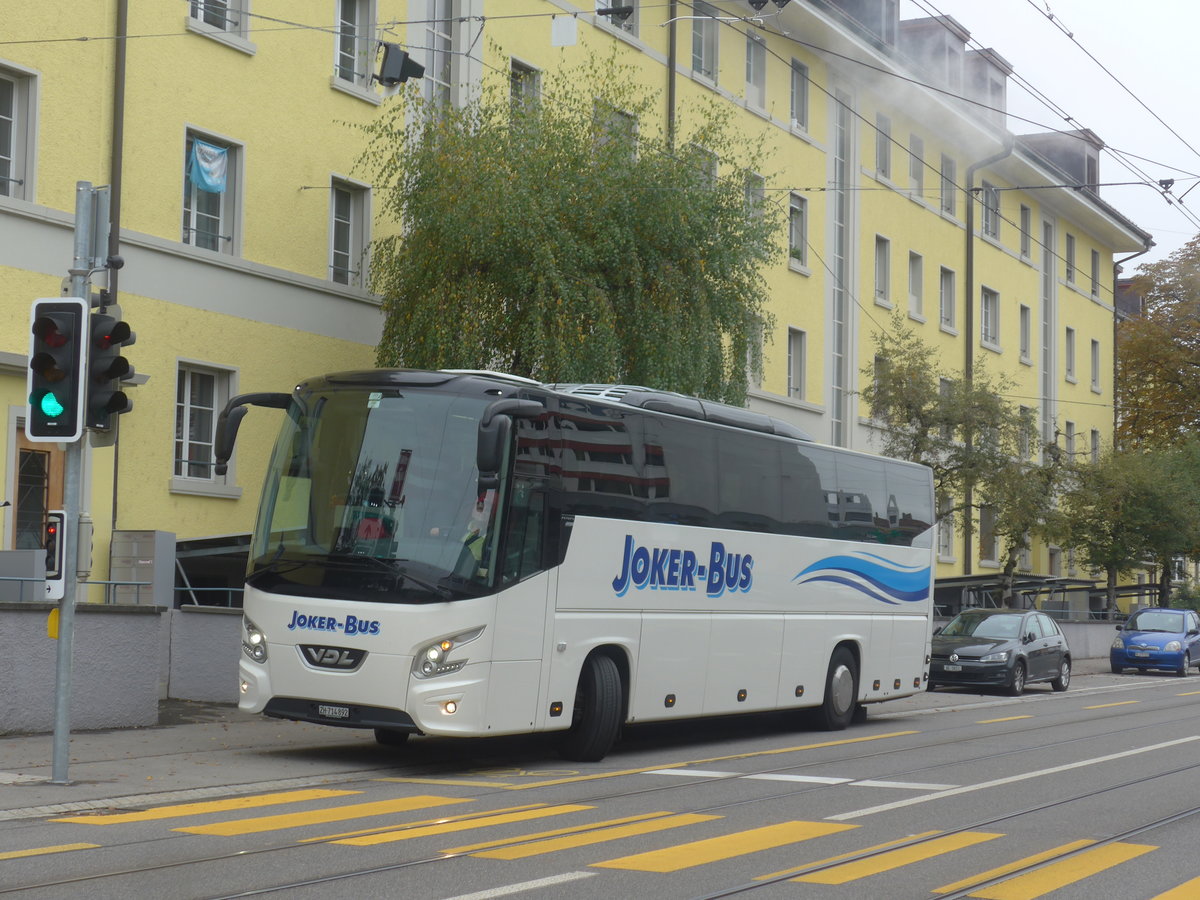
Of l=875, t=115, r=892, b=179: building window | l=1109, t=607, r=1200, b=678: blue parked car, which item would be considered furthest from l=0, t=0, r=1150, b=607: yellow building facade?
l=1109, t=607, r=1200, b=678: blue parked car

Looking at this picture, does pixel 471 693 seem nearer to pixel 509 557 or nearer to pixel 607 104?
pixel 509 557

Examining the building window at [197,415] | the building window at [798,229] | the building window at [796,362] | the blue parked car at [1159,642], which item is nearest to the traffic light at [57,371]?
the building window at [197,415]

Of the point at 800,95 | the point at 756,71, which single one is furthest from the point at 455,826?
the point at 800,95

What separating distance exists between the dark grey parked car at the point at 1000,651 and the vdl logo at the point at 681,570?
431 inches

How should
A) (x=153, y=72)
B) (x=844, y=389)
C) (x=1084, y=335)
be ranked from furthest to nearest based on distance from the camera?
(x=1084, y=335) → (x=844, y=389) → (x=153, y=72)

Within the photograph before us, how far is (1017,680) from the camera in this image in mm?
26406

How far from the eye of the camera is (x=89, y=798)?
1091cm

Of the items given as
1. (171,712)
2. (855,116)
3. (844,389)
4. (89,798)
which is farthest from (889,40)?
(89,798)

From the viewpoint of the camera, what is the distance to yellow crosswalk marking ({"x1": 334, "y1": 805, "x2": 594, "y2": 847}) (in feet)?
29.9

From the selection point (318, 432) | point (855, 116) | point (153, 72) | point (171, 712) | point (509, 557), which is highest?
point (855, 116)

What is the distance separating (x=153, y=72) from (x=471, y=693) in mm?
10759

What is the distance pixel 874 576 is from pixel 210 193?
9930mm

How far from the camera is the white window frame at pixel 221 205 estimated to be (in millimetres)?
20578

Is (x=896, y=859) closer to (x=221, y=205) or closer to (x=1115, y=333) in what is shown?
(x=221, y=205)
